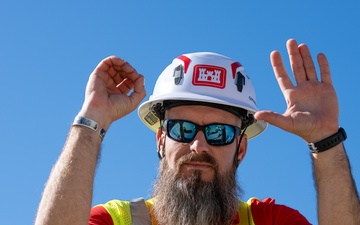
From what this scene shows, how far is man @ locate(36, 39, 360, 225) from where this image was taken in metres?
6.85

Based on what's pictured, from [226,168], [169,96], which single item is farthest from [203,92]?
[226,168]

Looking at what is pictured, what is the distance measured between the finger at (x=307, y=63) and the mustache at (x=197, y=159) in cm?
154

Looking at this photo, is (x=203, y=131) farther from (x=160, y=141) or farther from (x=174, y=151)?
(x=160, y=141)

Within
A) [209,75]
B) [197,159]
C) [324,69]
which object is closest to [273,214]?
[197,159]

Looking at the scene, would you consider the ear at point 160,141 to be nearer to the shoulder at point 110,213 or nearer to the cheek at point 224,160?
the cheek at point 224,160

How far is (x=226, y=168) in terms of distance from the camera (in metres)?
8.27

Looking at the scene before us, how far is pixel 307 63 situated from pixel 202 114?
1.67m

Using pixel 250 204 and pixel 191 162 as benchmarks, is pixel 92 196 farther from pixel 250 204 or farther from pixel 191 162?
pixel 250 204

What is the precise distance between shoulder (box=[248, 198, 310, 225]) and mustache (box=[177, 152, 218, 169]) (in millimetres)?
730

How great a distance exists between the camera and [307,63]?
293 inches

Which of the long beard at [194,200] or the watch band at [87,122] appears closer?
the watch band at [87,122]

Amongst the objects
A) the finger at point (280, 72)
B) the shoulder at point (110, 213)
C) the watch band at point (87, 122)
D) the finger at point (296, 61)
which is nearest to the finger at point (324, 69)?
the finger at point (296, 61)

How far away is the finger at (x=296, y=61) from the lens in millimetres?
7361

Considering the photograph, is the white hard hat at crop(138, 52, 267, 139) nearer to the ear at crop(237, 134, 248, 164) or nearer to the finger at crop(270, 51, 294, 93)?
the ear at crop(237, 134, 248, 164)
